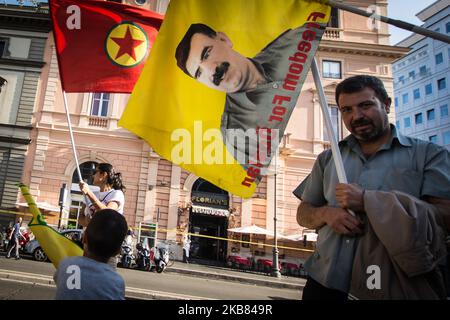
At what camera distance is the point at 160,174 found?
1966cm

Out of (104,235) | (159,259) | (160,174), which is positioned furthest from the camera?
(160,174)

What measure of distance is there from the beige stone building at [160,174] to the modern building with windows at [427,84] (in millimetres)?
25927

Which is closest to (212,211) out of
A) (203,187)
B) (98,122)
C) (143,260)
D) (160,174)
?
(203,187)

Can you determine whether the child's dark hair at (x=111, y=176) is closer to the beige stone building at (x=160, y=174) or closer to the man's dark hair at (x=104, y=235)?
the man's dark hair at (x=104, y=235)

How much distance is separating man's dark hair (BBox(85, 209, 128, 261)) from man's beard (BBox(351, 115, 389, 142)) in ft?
4.68

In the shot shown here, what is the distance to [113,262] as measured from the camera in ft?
9.30

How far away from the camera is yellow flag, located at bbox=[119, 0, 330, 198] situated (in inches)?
81.0

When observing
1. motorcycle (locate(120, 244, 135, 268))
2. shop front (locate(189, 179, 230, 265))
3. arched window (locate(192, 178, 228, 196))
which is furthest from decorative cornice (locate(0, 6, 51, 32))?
motorcycle (locate(120, 244, 135, 268))

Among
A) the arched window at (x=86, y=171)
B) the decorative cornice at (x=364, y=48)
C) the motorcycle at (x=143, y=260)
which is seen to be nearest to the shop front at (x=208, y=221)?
the arched window at (x=86, y=171)

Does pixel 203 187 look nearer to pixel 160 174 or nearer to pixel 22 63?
pixel 160 174

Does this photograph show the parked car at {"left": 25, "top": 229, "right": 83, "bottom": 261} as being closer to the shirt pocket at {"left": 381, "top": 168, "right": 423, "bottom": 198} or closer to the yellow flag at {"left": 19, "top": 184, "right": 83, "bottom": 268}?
the yellow flag at {"left": 19, "top": 184, "right": 83, "bottom": 268}

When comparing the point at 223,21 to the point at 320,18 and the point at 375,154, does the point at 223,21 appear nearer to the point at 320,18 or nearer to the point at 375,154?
the point at 320,18

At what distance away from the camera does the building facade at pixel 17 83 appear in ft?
61.2

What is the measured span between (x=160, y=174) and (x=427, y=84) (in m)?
42.0
